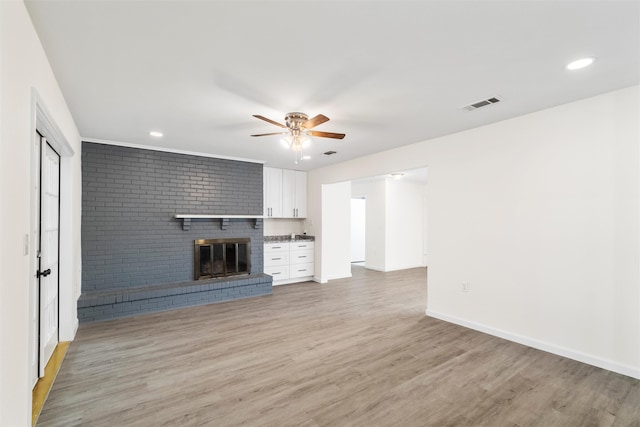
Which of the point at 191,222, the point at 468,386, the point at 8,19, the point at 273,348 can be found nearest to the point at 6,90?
the point at 8,19

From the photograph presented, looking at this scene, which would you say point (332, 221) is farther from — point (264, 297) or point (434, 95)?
point (434, 95)

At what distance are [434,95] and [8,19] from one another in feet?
9.67

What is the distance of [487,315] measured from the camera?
364 cm

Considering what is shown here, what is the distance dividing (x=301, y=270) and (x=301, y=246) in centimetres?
54

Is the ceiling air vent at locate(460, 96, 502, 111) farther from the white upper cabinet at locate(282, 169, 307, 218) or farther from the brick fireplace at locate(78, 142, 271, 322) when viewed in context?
the white upper cabinet at locate(282, 169, 307, 218)

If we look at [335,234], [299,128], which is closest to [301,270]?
[335,234]

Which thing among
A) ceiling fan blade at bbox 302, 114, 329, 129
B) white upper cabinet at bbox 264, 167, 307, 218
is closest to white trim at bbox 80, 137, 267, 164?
white upper cabinet at bbox 264, 167, 307, 218

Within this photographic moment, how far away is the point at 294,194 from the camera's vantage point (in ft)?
22.6

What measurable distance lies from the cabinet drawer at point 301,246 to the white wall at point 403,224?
2383 mm

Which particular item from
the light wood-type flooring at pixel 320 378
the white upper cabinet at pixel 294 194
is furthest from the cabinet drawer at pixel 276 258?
the light wood-type flooring at pixel 320 378

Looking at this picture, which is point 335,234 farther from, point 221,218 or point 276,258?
point 221,218

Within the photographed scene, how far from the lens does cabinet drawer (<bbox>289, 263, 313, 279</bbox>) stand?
254 inches

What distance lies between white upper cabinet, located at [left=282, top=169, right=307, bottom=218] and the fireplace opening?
1.37 m

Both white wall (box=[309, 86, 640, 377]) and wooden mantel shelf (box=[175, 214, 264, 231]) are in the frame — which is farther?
wooden mantel shelf (box=[175, 214, 264, 231])
